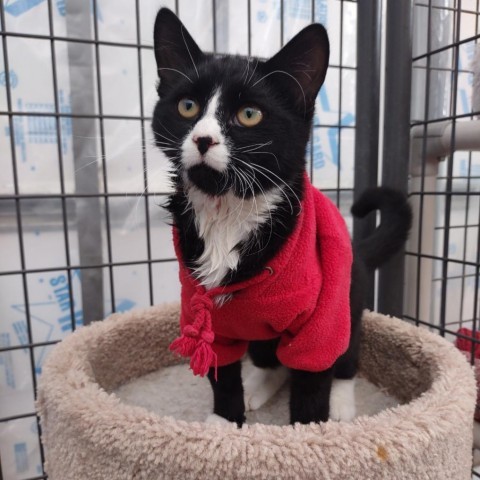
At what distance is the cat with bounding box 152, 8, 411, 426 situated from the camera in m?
0.56

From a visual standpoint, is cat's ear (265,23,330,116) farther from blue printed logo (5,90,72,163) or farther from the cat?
blue printed logo (5,90,72,163)

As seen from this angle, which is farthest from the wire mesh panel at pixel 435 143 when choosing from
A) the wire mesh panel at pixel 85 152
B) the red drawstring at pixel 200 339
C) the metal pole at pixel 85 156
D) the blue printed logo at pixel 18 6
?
the blue printed logo at pixel 18 6

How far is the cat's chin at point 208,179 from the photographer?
0.55m

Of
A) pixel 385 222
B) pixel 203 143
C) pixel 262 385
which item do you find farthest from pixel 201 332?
pixel 385 222

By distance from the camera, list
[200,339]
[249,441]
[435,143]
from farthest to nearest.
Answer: [435,143], [200,339], [249,441]

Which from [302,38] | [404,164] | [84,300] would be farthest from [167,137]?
[84,300]

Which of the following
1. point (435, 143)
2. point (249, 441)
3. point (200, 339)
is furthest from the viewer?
point (435, 143)

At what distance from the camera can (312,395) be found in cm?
67

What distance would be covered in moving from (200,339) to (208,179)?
0.73ft

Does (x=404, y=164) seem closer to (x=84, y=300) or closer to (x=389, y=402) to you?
(x=389, y=402)

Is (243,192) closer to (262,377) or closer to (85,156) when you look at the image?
(262,377)

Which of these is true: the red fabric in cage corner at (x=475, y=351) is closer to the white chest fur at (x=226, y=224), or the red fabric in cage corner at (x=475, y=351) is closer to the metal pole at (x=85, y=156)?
the white chest fur at (x=226, y=224)

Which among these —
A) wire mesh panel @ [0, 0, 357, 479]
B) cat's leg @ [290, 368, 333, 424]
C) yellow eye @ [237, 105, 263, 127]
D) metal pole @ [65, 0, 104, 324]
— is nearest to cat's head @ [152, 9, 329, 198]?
yellow eye @ [237, 105, 263, 127]

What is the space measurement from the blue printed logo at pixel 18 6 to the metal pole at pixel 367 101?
0.81m
